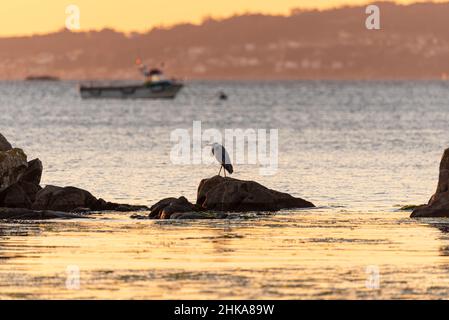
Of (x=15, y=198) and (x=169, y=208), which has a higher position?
(x=15, y=198)

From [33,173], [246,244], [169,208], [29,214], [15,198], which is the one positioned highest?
[33,173]

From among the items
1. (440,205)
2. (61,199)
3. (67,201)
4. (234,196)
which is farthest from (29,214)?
(440,205)

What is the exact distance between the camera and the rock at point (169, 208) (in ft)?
128

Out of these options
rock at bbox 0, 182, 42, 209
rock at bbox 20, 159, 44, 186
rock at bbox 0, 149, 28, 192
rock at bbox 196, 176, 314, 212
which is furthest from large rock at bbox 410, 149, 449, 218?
rock at bbox 20, 159, 44, 186

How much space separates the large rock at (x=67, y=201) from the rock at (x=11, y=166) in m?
0.92

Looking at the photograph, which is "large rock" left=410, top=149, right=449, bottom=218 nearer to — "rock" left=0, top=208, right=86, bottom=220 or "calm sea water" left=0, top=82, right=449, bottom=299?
"calm sea water" left=0, top=82, right=449, bottom=299

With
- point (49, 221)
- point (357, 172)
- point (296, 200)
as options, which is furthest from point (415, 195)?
point (49, 221)

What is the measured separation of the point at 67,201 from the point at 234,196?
4.87m

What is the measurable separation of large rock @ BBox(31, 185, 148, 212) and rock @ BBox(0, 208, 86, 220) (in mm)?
1588

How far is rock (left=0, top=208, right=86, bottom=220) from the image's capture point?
A: 38500 millimetres

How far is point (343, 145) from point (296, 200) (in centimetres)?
4967

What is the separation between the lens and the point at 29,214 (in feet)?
127

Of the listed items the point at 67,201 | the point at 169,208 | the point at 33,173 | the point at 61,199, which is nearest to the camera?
the point at 169,208

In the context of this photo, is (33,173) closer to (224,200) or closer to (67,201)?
(67,201)
